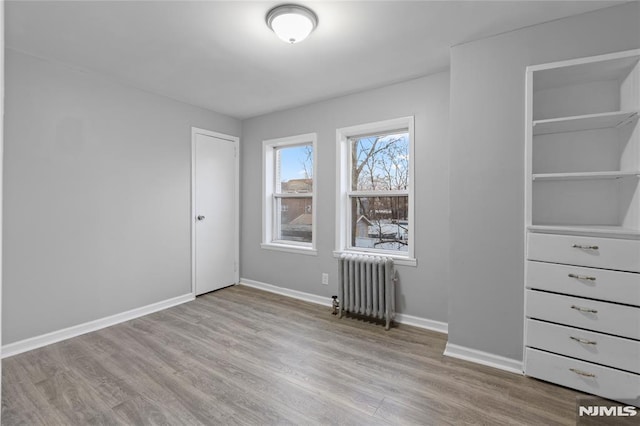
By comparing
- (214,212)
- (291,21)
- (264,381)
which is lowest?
(264,381)

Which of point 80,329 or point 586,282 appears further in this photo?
point 80,329

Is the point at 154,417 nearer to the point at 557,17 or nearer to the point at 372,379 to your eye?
the point at 372,379

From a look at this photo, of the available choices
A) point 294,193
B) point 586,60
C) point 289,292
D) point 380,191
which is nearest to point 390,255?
point 380,191

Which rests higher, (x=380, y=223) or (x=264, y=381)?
(x=380, y=223)

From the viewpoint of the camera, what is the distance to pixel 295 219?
177 inches

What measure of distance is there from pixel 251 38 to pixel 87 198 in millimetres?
2177

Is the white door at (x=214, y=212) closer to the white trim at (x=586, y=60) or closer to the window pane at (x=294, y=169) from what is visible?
the window pane at (x=294, y=169)

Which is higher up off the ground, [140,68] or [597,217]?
[140,68]

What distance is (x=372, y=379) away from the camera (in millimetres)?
2400

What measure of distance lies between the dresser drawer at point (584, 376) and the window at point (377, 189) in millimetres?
1292

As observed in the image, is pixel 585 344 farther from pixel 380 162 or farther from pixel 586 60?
pixel 380 162

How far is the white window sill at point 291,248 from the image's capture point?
4062mm

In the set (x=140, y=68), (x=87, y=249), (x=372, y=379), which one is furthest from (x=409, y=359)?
(x=140, y=68)

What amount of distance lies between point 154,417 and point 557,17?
3.79 metres
